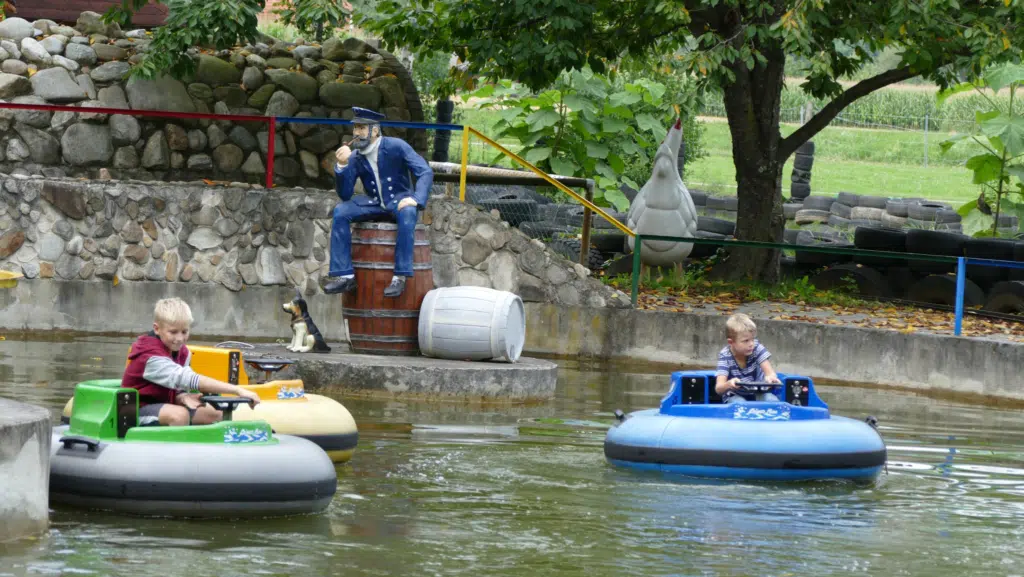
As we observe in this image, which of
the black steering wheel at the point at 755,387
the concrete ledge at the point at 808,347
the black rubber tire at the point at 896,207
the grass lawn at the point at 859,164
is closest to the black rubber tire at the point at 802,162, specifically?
the grass lawn at the point at 859,164

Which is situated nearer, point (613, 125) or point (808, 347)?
point (808, 347)

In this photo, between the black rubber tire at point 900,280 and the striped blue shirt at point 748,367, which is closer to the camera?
the striped blue shirt at point 748,367

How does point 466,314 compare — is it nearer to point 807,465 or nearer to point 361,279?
point 361,279

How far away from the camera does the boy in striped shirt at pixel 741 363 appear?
1000cm

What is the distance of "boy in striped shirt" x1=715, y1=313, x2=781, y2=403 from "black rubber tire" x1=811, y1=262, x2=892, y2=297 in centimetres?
805

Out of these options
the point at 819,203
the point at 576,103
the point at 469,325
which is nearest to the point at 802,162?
the point at 819,203

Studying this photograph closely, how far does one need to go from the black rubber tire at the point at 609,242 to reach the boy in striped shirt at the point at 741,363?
387 inches

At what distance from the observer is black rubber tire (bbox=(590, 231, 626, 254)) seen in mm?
20094

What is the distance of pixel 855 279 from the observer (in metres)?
18.2

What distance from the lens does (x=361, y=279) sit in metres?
13.2

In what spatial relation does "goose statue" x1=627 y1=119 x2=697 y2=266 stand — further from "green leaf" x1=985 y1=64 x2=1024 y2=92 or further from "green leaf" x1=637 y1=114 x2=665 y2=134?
"green leaf" x1=637 y1=114 x2=665 y2=134

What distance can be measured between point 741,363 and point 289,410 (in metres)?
3.16

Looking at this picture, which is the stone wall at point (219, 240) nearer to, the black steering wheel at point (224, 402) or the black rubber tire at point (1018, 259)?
the black rubber tire at point (1018, 259)

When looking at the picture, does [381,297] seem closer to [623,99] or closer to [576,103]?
[576,103]
